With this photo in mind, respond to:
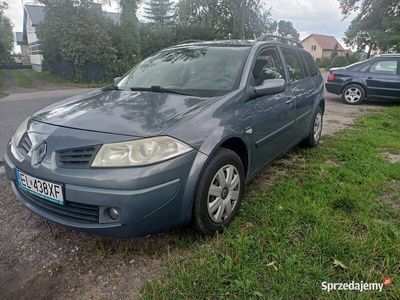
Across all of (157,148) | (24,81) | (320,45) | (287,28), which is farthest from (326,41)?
(157,148)

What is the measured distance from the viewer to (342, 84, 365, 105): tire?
972 centimetres

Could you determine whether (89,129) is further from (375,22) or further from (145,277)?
(375,22)

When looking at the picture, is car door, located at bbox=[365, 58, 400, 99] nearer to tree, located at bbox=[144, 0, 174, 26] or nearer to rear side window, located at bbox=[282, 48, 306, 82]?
rear side window, located at bbox=[282, 48, 306, 82]

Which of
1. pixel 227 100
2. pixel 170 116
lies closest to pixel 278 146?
pixel 227 100

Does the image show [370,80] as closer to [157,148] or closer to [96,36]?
[157,148]

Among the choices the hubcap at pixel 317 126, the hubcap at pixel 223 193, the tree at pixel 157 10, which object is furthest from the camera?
the tree at pixel 157 10

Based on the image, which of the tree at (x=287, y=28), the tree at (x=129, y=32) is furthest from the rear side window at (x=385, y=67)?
the tree at (x=287, y=28)

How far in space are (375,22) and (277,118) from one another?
28699 mm

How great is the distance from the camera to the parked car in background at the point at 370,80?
9.20 meters

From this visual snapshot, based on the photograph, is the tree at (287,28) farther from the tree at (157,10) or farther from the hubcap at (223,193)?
the hubcap at (223,193)

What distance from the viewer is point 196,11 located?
31.3 meters

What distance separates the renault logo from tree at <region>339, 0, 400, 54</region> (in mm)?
28113

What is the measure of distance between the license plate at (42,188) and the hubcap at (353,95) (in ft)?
32.1

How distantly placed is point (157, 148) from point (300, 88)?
2.67m
